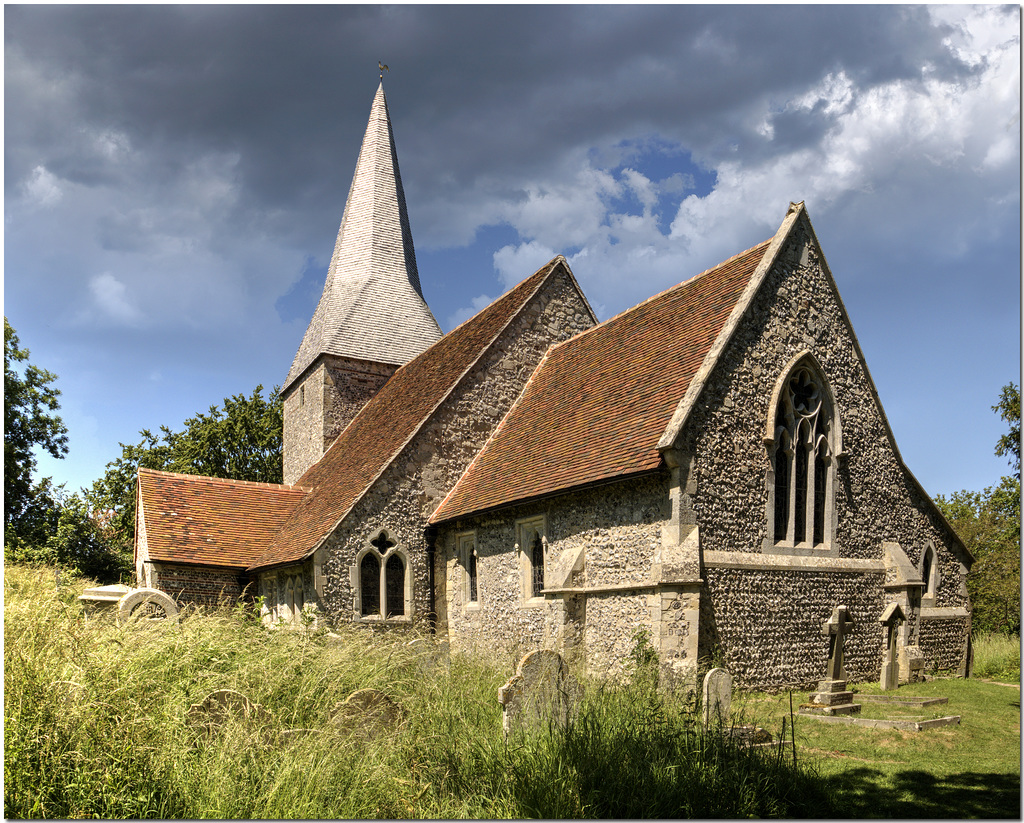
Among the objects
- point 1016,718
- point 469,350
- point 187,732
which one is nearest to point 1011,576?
point 1016,718

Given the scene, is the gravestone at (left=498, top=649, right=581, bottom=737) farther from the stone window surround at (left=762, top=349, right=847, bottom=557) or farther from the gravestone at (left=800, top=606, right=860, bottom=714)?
the stone window surround at (left=762, top=349, right=847, bottom=557)

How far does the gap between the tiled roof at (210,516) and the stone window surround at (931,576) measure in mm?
15688

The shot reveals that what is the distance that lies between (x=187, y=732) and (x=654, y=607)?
7.01 meters

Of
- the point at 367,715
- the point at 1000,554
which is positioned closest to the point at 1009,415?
the point at 1000,554

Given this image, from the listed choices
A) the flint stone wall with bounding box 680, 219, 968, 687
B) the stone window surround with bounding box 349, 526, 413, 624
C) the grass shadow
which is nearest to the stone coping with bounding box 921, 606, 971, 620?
the flint stone wall with bounding box 680, 219, 968, 687

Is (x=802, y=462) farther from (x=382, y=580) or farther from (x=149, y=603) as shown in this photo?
(x=149, y=603)

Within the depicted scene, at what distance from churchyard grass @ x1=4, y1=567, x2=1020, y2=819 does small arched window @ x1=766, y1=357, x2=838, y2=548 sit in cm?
485

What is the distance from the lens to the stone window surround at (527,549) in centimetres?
1473

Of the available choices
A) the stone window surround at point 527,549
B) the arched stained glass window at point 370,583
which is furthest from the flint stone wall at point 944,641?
the arched stained glass window at point 370,583

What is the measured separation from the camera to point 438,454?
58.2 feet

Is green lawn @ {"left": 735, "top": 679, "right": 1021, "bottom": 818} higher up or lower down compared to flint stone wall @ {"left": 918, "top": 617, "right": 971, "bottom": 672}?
higher up

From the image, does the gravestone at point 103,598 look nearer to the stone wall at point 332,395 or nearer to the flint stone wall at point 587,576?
the flint stone wall at point 587,576

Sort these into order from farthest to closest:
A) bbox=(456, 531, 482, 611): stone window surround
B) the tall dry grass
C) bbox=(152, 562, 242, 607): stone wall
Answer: bbox=(152, 562, 242, 607): stone wall → bbox=(456, 531, 482, 611): stone window surround → the tall dry grass

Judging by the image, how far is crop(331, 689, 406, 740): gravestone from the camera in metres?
8.02
